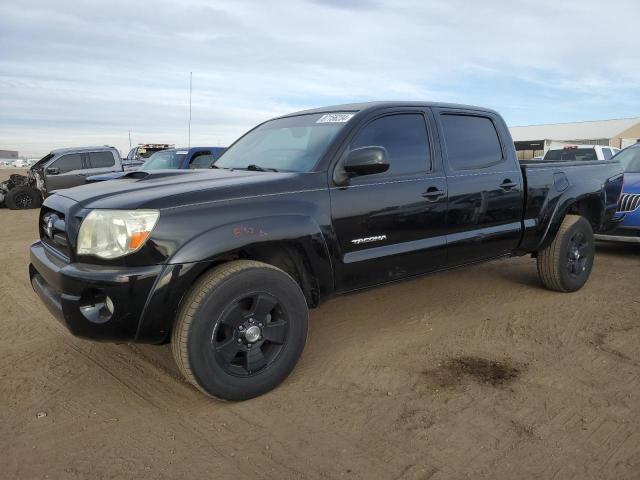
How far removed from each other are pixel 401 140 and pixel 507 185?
1.19 m

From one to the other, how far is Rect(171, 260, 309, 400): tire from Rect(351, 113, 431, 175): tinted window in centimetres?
125

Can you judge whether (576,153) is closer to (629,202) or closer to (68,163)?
(629,202)

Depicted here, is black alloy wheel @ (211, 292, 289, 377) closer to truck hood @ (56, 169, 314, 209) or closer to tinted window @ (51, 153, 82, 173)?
truck hood @ (56, 169, 314, 209)

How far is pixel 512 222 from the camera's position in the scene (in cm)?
466

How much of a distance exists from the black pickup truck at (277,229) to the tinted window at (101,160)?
456 inches

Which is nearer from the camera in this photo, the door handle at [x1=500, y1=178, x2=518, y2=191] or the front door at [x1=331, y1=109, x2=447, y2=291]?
the front door at [x1=331, y1=109, x2=447, y2=291]

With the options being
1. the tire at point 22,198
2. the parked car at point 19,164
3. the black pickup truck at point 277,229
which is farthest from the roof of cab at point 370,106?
the parked car at point 19,164

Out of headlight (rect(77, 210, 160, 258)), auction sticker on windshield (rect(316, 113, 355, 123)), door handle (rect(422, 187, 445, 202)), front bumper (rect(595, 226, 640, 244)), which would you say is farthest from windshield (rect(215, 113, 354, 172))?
front bumper (rect(595, 226, 640, 244))

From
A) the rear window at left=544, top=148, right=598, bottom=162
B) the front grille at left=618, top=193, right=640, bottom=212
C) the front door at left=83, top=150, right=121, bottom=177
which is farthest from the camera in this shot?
the front door at left=83, top=150, right=121, bottom=177

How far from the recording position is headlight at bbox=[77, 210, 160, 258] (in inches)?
111

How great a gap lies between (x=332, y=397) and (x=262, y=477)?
828mm

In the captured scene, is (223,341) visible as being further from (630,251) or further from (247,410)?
(630,251)

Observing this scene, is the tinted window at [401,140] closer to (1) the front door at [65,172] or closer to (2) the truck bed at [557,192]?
(2) the truck bed at [557,192]

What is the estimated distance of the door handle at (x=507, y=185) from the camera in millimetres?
4547
